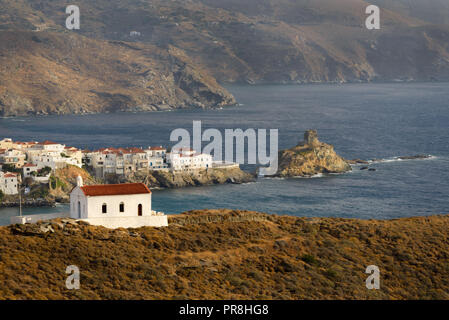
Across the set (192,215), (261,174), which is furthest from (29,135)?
(192,215)

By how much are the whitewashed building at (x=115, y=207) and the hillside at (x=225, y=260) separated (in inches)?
42.2

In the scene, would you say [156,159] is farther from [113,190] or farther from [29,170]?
[113,190]

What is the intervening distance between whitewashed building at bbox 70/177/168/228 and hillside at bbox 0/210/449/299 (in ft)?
3.52

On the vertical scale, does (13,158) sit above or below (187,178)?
above

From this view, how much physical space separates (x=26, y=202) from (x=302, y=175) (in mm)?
39620

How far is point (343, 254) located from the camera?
42.9 metres

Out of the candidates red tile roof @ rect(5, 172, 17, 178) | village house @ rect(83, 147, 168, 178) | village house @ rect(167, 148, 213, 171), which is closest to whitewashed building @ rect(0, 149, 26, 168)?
red tile roof @ rect(5, 172, 17, 178)

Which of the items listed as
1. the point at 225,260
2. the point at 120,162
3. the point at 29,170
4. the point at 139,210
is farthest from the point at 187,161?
the point at 225,260

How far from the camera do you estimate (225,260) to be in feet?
130

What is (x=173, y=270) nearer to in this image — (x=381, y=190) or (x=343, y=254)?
(x=343, y=254)

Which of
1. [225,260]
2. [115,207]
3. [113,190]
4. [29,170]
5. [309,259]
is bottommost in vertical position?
[29,170]

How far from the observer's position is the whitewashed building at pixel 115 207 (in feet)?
143

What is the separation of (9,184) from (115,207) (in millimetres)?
52676

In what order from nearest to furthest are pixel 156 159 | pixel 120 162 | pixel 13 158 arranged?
pixel 13 158 < pixel 120 162 < pixel 156 159
